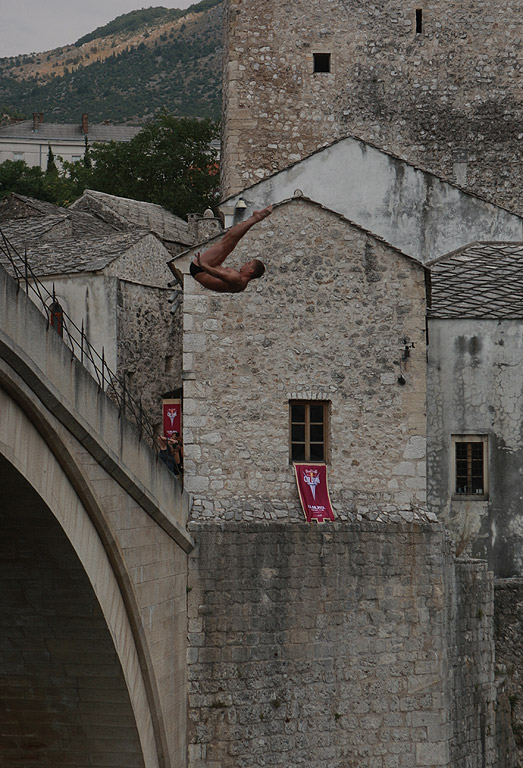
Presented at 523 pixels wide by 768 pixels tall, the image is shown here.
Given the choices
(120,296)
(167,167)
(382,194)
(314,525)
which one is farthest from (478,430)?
(167,167)

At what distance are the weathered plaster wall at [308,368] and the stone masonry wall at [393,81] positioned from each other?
11.5 metres

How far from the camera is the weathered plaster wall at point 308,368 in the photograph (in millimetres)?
17156

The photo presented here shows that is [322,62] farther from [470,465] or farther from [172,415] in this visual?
[470,465]

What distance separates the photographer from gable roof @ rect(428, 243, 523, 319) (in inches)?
838

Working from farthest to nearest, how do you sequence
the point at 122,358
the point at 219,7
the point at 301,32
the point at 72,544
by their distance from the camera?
the point at 219,7 < the point at 301,32 < the point at 122,358 < the point at 72,544

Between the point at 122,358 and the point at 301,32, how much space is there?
10384 millimetres

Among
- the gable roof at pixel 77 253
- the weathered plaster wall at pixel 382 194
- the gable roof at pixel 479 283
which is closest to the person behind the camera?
the gable roof at pixel 479 283

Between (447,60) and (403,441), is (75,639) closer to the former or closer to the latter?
(403,441)

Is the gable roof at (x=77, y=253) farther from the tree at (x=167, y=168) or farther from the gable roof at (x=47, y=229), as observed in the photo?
the tree at (x=167, y=168)

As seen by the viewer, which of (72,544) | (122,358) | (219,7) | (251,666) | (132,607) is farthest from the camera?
(219,7)

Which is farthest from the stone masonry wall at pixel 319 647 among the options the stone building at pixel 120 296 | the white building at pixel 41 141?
the white building at pixel 41 141

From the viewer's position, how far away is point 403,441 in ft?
57.4

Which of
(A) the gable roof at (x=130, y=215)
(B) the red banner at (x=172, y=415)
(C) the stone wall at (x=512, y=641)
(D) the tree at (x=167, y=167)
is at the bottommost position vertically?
(C) the stone wall at (x=512, y=641)

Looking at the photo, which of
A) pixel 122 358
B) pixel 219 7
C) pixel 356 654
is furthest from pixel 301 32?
pixel 219 7
